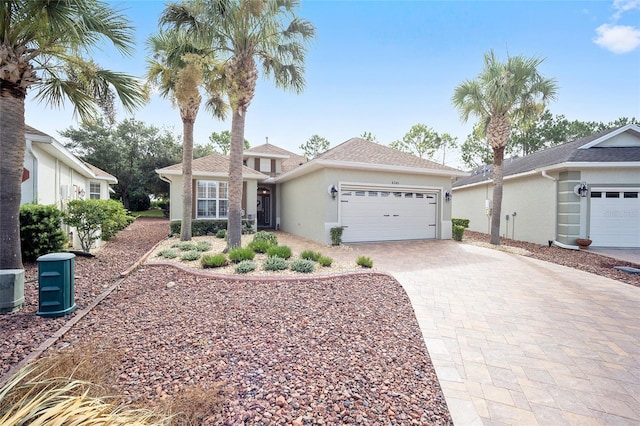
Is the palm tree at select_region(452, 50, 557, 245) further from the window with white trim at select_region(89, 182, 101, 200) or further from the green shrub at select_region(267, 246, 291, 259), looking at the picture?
the window with white trim at select_region(89, 182, 101, 200)

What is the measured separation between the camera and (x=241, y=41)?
7.68 metres

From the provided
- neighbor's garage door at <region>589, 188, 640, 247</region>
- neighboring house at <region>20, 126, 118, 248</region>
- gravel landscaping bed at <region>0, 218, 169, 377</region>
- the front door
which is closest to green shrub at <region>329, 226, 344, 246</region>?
gravel landscaping bed at <region>0, 218, 169, 377</region>

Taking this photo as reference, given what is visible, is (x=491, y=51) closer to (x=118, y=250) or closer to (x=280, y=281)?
(x=280, y=281)

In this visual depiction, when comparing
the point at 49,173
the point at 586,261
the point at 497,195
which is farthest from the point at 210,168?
the point at 586,261

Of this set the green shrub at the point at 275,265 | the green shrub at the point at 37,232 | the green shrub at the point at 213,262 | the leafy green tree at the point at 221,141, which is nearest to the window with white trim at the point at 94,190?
the green shrub at the point at 37,232

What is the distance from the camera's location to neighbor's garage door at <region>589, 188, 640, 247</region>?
10547mm

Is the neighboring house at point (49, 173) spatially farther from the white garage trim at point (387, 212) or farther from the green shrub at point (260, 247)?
the white garage trim at point (387, 212)

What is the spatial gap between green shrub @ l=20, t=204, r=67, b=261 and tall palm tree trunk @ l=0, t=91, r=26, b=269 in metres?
2.69

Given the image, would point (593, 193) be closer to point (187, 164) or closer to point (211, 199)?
point (187, 164)

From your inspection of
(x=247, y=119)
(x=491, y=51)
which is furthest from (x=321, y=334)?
(x=491, y=51)

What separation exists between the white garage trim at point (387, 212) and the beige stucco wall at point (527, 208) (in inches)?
177

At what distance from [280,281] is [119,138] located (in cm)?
2893

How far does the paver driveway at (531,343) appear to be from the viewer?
7.67 ft

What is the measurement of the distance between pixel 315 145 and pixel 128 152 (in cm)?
2468
